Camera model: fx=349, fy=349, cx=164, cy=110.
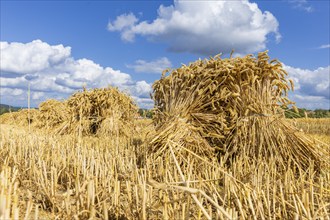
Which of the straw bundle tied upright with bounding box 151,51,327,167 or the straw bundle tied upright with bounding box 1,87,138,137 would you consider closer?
the straw bundle tied upright with bounding box 151,51,327,167

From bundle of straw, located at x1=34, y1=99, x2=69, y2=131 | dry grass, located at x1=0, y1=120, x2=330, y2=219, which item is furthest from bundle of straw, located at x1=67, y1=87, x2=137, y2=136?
dry grass, located at x1=0, y1=120, x2=330, y2=219

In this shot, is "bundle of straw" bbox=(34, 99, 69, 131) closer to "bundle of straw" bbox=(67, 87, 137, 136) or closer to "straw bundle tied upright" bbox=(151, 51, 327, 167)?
"bundle of straw" bbox=(67, 87, 137, 136)

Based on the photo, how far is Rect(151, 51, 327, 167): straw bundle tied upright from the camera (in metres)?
4.31

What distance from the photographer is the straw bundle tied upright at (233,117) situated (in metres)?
4.31

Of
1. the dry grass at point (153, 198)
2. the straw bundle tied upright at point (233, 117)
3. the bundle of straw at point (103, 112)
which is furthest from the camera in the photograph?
the bundle of straw at point (103, 112)

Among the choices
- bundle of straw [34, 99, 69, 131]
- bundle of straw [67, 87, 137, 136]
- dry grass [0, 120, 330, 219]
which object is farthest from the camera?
bundle of straw [34, 99, 69, 131]

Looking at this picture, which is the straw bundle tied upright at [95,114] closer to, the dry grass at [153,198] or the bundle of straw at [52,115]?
the bundle of straw at [52,115]

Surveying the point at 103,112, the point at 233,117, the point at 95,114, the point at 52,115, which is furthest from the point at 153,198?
the point at 52,115

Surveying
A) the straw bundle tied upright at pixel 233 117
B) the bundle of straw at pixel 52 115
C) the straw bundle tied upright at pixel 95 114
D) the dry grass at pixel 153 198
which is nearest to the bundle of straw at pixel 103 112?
the straw bundle tied upright at pixel 95 114

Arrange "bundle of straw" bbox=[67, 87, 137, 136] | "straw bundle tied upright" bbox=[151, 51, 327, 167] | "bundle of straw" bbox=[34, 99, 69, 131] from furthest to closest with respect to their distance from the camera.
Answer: "bundle of straw" bbox=[34, 99, 69, 131] → "bundle of straw" bbox=[67, 87, 137, 136] → "straw bundle tied upright" bbox=[151, 51, 327, 167]

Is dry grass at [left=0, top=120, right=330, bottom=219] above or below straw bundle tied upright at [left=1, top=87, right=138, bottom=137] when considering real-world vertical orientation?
below

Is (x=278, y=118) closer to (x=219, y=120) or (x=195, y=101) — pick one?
(x=219, y=120)

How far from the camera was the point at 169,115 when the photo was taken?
14.9 ft

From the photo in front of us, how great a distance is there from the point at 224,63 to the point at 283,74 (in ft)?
2.88
